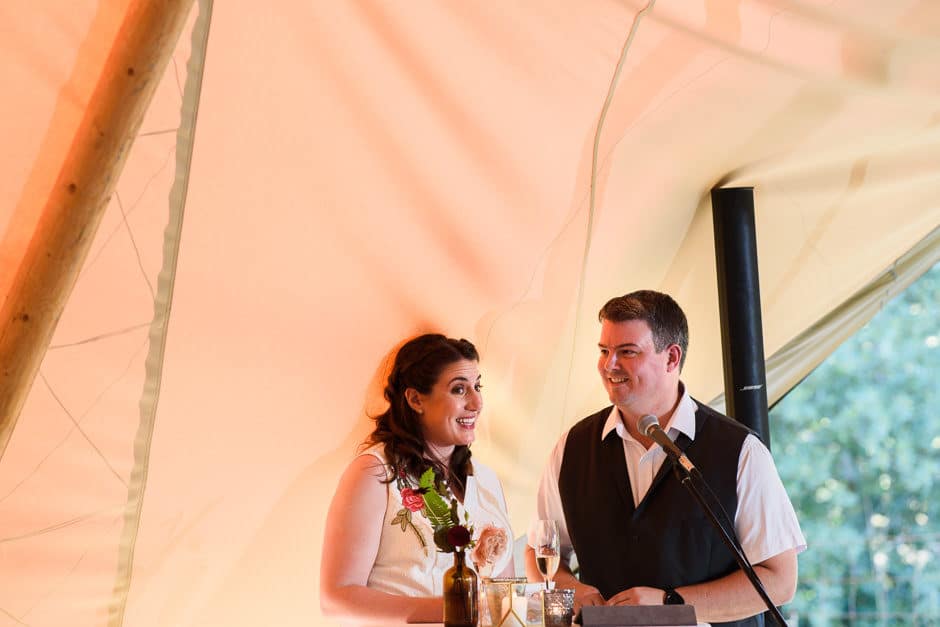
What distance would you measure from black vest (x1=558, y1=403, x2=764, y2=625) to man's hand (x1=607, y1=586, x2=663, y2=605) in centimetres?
32

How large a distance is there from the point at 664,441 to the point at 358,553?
0.99 meters

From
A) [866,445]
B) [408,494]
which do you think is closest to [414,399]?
[408,494]

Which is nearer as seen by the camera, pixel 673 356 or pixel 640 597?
pixel 640 597

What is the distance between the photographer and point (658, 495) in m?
2.79

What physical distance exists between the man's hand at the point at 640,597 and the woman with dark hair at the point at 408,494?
0.94ft

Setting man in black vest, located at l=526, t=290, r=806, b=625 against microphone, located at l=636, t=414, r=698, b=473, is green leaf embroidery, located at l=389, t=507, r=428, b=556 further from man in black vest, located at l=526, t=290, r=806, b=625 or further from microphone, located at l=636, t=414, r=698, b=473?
microphone, located at l=636, t=414, r=698, b=473

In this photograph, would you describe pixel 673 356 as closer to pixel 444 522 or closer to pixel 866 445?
pixel 444 522

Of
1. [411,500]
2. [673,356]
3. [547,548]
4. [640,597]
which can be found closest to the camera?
[547,548]

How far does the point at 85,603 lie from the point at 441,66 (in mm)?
1641

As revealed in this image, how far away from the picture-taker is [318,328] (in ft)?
9.60

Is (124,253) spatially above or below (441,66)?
below

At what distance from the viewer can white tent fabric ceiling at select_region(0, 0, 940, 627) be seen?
7.86 feet

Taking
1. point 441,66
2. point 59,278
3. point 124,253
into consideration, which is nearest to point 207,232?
point 124,253

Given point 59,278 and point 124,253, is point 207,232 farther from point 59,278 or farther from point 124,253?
point 59,278
